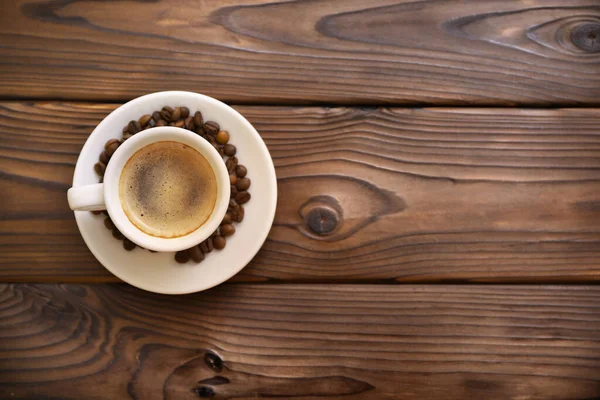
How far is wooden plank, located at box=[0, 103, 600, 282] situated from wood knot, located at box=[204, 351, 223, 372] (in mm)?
123

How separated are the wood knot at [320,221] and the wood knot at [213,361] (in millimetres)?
239

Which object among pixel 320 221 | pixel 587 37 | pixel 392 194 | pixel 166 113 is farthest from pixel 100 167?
pixel 587 37

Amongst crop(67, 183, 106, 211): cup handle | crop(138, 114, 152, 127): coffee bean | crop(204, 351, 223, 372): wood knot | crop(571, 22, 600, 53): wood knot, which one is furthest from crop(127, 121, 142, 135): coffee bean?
crop(571, 22, 600, 53): wood knot

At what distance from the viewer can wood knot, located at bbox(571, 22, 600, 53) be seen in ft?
2.86

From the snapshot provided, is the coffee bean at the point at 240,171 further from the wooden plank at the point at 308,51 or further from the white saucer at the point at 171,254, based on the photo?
the wooden plank at the point at 308,51

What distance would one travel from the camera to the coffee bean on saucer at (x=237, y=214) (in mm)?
780

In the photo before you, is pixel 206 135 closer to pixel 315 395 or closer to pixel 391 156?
pixel 391 156

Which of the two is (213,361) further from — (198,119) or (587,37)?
(587,37)

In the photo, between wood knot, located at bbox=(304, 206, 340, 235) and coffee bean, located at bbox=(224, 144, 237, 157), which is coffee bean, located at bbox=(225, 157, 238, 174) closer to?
coffee bean, located at bbox=(224, 144, 237, 157)

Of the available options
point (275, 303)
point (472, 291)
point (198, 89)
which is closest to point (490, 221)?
point (472, 291)

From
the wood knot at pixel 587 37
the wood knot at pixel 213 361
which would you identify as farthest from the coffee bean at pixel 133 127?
the wood knot at pixel 587 37

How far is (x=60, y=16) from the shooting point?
0.85 metres

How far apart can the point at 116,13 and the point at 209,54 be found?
0.16 meters

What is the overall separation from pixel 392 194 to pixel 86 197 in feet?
1.43
